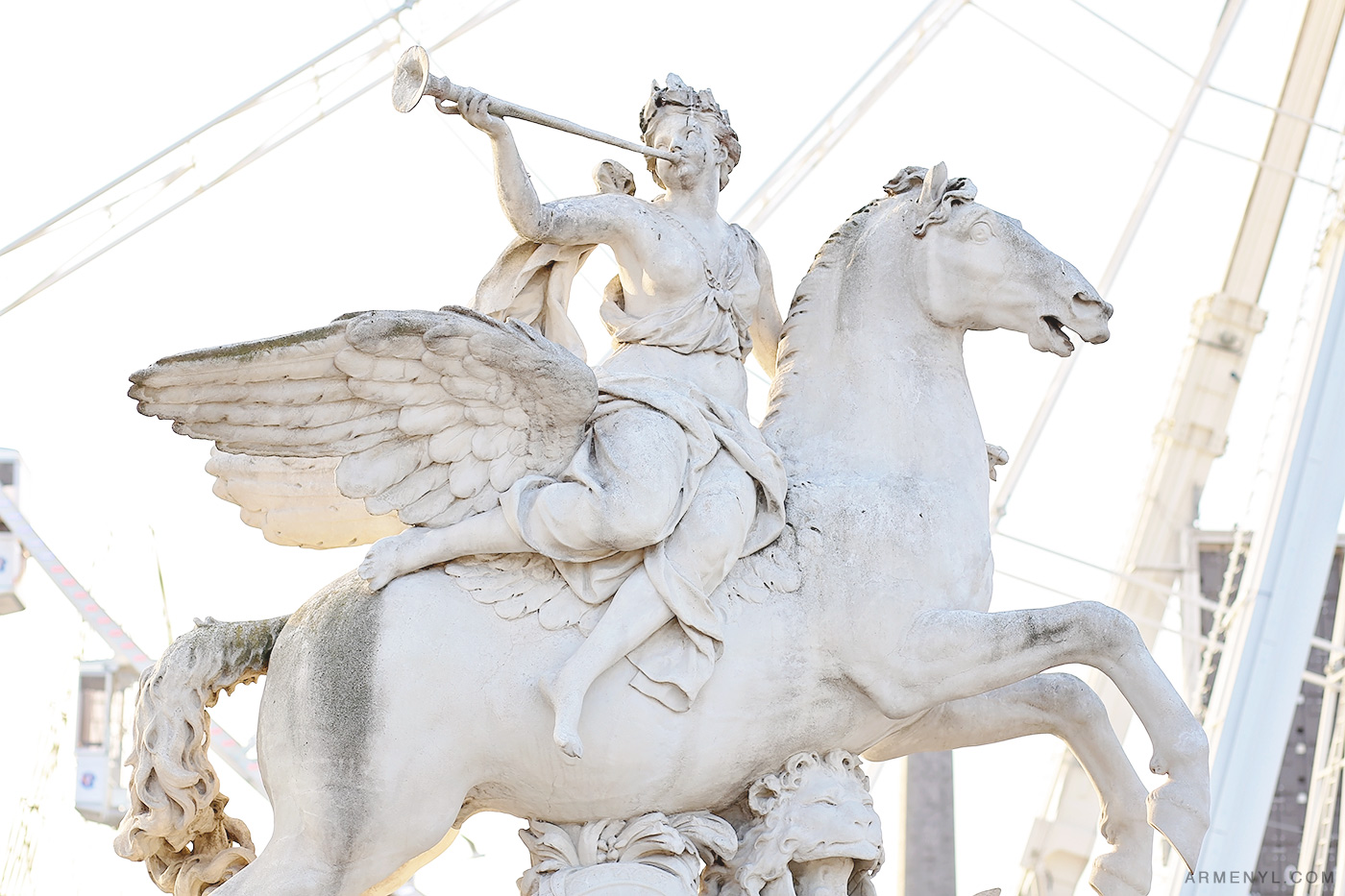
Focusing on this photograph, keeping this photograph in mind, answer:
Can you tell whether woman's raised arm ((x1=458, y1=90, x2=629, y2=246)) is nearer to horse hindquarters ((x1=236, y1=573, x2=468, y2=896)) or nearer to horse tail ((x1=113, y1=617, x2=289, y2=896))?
horse hindquarters ((x1=236, y1=573, x2=468, y2=896))

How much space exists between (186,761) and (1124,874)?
2.40 metres

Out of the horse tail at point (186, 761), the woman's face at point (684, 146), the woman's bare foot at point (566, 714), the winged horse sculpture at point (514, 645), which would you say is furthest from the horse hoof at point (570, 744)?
the woman's face at point (684, 146)

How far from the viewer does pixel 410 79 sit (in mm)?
4281

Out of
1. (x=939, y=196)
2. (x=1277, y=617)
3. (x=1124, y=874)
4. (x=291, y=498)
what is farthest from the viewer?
(x=1277, y=617)

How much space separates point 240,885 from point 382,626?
0.69 m

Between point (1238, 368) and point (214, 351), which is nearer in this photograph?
point (214, 351)

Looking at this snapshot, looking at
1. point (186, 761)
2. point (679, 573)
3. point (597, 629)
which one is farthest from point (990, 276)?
point (186, 761)

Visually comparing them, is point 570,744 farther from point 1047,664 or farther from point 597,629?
point 1047,664

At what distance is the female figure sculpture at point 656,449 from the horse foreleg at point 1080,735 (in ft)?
2.56

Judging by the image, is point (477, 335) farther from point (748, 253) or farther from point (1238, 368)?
point (1238, 368)

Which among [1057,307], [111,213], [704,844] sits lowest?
[704,844]

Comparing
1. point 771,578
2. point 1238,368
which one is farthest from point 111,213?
point 1238,368

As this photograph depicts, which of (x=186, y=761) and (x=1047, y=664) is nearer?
(x=1047, y=664)

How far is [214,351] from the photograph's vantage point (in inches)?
162
